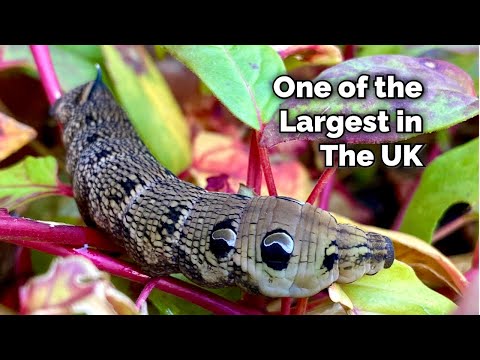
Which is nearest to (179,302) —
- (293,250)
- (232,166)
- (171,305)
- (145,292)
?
(171,305)

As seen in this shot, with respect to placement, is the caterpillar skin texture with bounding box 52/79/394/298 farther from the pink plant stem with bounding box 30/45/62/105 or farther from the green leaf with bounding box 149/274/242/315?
the pink plant stem with bounding box 30/45/62/105

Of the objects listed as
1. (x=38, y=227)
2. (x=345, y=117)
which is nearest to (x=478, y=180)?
(x=345, y=117)

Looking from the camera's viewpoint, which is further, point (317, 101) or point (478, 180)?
point (478, 180)

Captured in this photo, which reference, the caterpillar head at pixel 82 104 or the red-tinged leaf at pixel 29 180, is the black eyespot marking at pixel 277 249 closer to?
the red-tinged leaf at pixel 29 180

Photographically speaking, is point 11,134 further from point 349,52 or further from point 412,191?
point 412,191

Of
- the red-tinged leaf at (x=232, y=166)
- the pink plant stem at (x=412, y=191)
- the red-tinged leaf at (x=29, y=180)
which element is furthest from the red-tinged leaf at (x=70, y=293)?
the pink plant stem at (x=412, y=191)

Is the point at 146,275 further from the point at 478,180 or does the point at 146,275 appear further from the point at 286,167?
the point at 478,180
